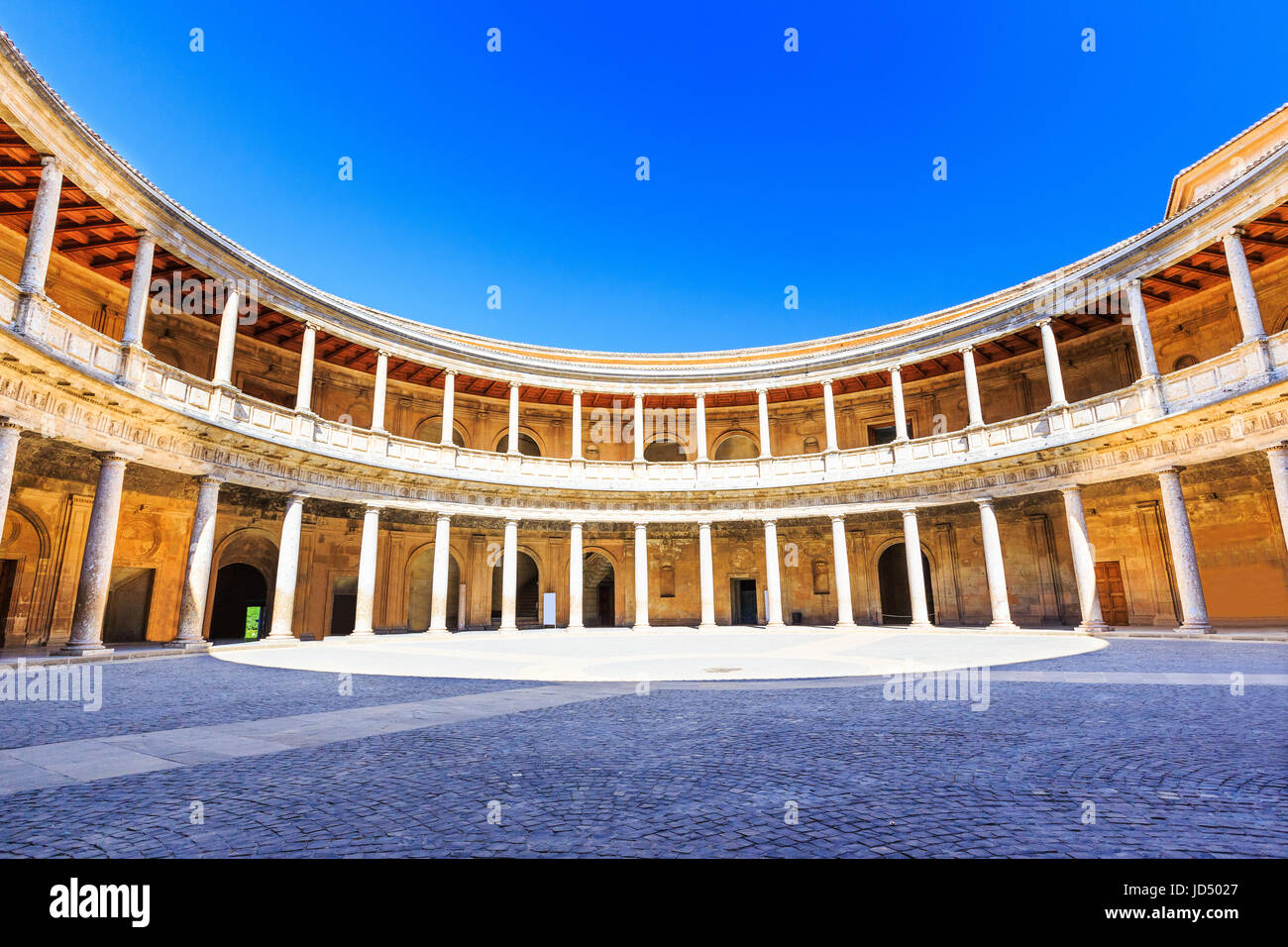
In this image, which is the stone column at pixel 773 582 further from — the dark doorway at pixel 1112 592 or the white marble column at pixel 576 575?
the dark doorway at pixel 1112 592

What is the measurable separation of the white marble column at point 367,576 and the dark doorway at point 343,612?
3063 millimetres

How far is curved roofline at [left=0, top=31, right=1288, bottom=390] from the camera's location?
514 inches

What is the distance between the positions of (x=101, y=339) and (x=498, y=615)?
16.5 m

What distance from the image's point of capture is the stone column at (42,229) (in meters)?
11.4

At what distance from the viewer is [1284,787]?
3.38 metres

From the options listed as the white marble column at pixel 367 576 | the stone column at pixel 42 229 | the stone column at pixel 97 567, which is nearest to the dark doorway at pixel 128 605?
the stone column at pixel 97 567

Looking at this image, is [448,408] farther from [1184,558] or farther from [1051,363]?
[1184,558]

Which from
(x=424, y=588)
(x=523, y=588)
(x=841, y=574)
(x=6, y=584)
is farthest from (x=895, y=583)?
(x=6, y=584)

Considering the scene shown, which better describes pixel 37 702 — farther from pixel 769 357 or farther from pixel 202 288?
pixel 769 357

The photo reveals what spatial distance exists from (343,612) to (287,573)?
5.32 meters

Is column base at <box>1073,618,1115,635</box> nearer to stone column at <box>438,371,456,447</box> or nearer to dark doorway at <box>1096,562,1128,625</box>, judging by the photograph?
dark doorway at <box>1096,562,1128,625</box>

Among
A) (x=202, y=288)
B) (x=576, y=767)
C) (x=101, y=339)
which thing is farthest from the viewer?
(x=202, y=288)
